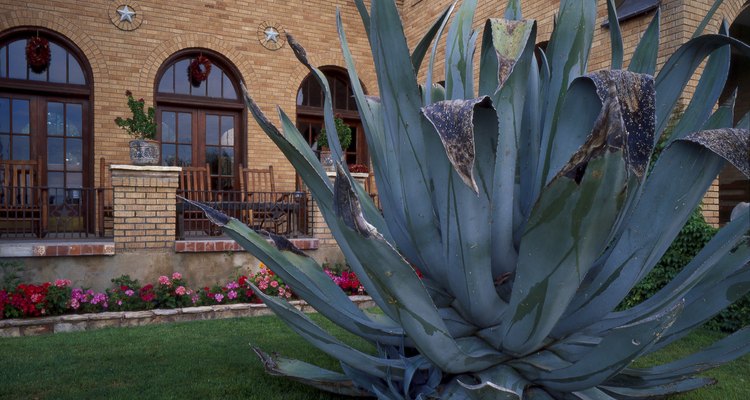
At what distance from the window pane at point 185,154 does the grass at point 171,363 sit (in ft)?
19.7

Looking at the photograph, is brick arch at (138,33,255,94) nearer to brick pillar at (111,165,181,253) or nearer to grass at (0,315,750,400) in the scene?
brick pillar at (111,165,181,253)

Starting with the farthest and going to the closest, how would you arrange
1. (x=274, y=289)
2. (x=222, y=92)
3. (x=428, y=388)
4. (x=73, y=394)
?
(x=222, y=92) < (x=274, y=289) < (x=73, y=394) < (x=428, y=388)

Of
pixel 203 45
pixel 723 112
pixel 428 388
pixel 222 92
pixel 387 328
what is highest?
pixel 203 45

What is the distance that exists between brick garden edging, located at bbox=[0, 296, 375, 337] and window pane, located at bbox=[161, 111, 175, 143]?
5678mm

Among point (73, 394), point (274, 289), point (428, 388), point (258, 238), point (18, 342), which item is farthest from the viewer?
point (274, 289)

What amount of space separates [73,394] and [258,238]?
169 centimetres

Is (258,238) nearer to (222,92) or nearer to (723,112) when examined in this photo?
(723,112)

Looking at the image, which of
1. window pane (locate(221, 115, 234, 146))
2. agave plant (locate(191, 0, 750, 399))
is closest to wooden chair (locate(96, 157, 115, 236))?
window pane (locate(221, 115, 234, 146))

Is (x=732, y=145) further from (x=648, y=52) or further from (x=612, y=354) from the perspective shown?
(x=648, y=52)

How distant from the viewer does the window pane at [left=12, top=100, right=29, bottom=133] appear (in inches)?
375

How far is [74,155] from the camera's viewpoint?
992cm

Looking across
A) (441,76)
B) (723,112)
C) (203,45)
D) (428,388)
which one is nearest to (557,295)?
(428,388)

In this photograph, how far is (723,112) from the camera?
5.90ft

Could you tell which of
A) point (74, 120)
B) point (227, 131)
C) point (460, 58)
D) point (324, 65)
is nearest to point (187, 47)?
point (227, 131)
